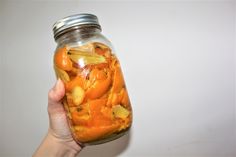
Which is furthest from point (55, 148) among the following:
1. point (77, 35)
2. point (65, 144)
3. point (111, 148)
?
point (77, 35)

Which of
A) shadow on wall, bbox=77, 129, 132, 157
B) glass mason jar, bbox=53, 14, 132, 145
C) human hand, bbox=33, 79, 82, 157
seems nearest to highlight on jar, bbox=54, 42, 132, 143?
glass mason jar, bbox=53, 14, 132, 145

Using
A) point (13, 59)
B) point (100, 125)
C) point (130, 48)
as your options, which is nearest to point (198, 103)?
point (130, 48)

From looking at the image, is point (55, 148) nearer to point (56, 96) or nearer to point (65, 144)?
point (65, 144)

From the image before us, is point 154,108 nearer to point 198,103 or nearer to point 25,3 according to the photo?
point 198,103

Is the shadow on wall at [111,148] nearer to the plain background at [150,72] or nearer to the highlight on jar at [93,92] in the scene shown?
the plain background at [150,72]

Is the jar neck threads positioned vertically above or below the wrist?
above

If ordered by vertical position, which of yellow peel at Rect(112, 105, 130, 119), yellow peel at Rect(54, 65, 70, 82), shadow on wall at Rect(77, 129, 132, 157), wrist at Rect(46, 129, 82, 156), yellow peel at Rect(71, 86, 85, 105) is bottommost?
shadow on wall at Rect(77, 129, 132, 157)

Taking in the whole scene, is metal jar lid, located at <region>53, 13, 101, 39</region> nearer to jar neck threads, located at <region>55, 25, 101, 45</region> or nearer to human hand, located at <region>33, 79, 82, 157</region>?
jar neck threads, located at <region>55, 25, 101, 45</region>
